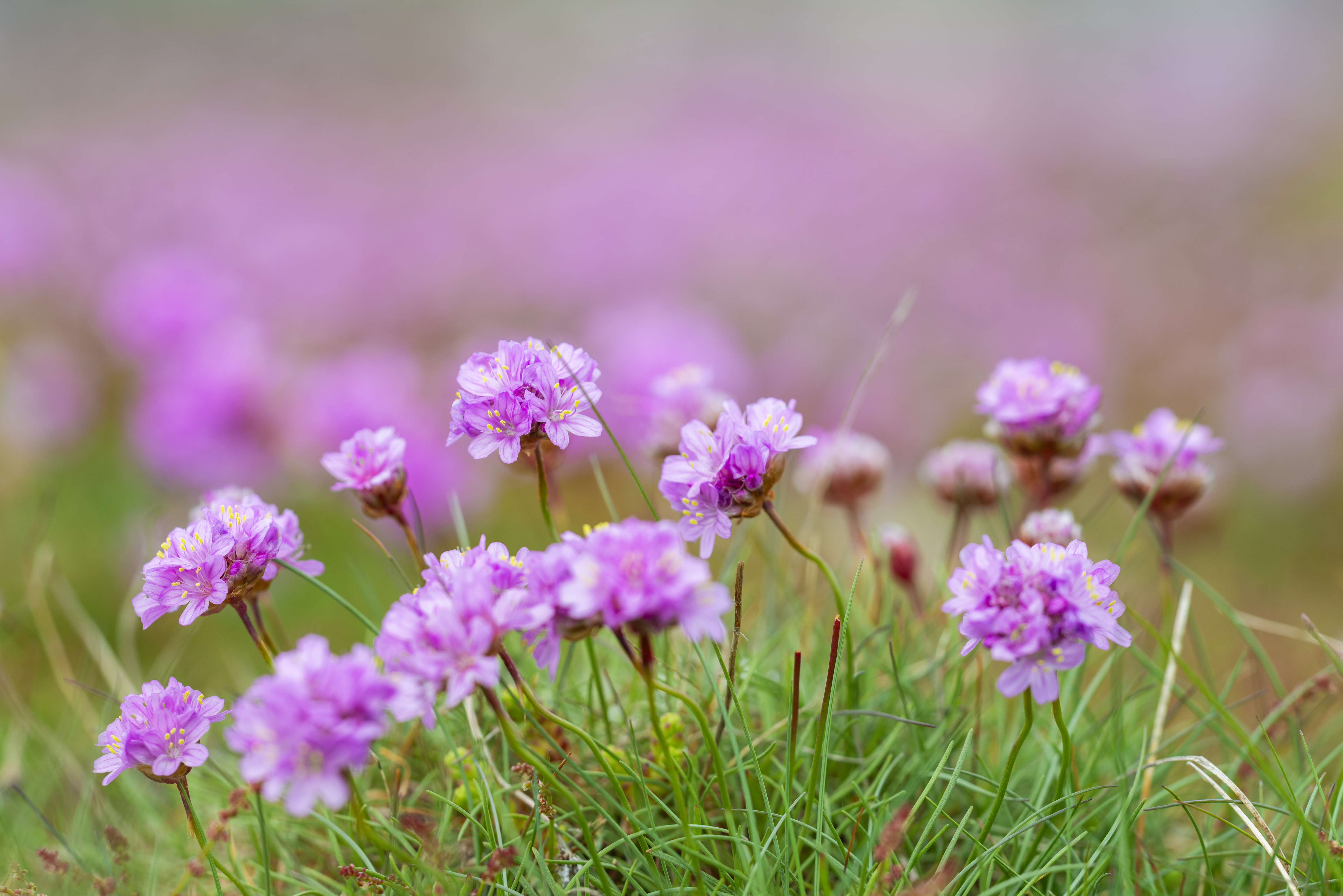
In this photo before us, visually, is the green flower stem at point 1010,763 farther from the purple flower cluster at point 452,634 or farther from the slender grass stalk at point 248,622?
the slender grass stalk at point 248,622

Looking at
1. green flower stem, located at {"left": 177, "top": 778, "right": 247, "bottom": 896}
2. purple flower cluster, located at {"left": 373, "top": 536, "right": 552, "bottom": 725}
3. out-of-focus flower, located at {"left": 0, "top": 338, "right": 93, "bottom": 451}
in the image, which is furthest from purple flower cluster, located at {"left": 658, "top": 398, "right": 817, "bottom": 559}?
out-of-focus flower, located at {"left": 0, "top": 338, "right": 93, "bottom": 451}

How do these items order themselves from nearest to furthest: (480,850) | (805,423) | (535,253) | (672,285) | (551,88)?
(480,850)
(805,423)
(672,285)
(535,253)
(551,88)

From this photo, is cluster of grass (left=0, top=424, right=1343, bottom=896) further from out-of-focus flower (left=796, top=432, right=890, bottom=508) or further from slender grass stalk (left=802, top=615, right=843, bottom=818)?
out-of-focus flower (left=796, top=432, right=890, bottom=508)

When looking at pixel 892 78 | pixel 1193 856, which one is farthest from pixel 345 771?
pixel 892 78

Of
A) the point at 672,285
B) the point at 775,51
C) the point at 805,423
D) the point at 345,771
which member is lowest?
the point at 805,423

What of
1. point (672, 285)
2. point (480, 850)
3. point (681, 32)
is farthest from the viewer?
point (681, 32)

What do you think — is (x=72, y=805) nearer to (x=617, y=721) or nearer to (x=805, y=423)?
(x=617, y=721)

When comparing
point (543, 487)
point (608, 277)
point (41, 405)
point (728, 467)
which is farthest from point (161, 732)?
point (608, 277)

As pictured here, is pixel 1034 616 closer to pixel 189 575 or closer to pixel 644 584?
pixel 644 584
